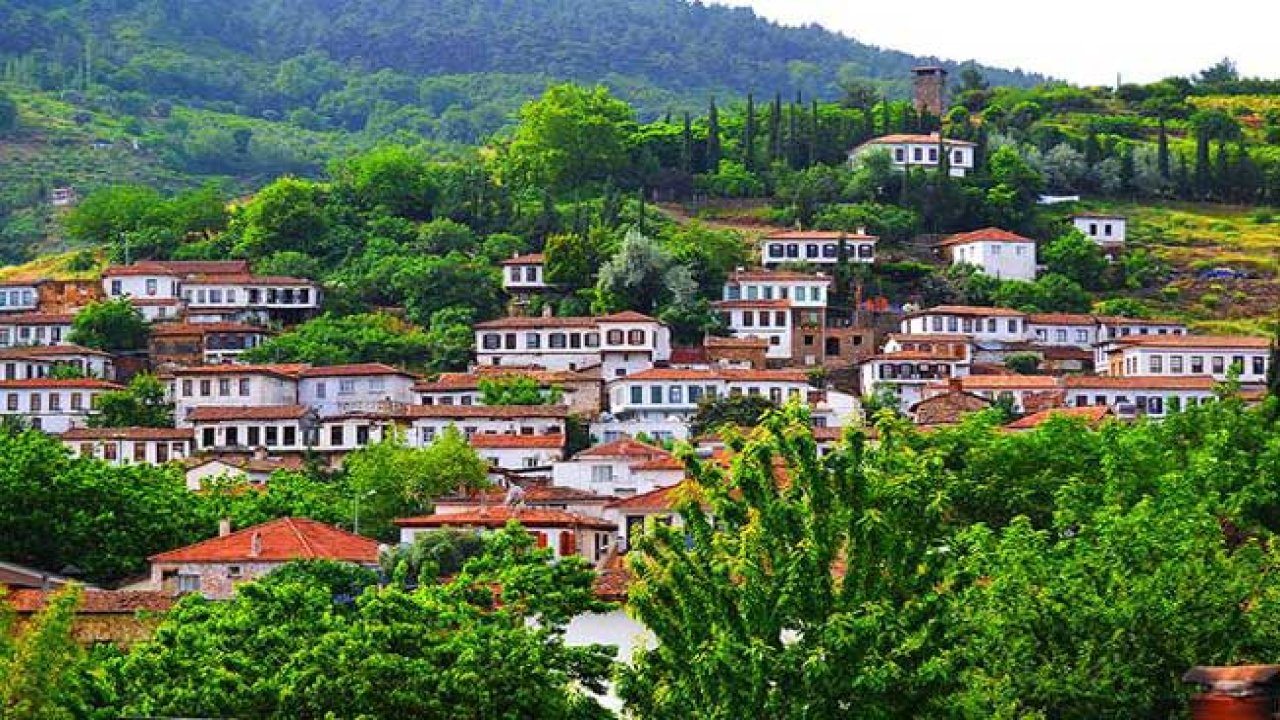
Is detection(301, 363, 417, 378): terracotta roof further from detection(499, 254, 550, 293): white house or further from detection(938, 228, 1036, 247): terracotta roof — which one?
detection(938, 228, 1036, 247): terracotta roof

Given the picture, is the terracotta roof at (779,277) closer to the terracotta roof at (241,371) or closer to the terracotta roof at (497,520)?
the terracotta roof at (241,371)

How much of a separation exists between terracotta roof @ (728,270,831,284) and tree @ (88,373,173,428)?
79.2 feet

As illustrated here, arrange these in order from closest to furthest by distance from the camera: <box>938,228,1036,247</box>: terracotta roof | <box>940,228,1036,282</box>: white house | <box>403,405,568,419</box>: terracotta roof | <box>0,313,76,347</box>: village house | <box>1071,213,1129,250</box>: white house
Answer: <box>403,405,568,419</box>: terracotta roof
<box>0,313,76,347</box>: village house
<box>940,228,1036,282</box>: white house
<box>938,228,1036,247</box>: terracotta roof
<box>1071,213,1129,250</box>: white house

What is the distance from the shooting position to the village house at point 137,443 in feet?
293

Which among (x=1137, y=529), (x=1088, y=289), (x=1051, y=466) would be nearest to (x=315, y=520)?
(x=1051, y=466)

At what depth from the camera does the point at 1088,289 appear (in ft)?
379

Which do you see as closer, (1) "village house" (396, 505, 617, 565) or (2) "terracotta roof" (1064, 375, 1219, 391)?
(1) "village house" (396, 505, 617, 565)

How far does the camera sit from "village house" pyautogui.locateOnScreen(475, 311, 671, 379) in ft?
322

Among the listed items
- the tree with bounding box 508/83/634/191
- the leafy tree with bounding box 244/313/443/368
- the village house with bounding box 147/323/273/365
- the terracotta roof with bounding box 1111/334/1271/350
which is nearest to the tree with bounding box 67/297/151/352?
the village house with bounding box 147/323/273/365

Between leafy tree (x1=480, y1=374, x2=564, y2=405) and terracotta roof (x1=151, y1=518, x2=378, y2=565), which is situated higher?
leafy tree (x1=480, y1=374, x2=564, y2=405)

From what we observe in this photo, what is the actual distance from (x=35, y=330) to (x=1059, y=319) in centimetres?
4038

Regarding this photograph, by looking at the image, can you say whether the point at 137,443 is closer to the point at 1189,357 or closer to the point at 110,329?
the point at 110,329

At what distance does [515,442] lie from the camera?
87000 mm

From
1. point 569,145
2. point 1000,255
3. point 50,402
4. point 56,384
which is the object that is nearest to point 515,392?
point 56,384
